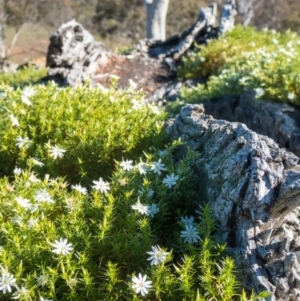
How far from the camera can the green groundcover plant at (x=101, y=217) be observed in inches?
94.1

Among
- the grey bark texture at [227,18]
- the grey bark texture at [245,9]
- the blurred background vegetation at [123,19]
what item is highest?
the grey bark texture at [227,18]

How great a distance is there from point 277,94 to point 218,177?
2.92 metres

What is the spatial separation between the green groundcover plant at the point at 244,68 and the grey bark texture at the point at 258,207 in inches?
102

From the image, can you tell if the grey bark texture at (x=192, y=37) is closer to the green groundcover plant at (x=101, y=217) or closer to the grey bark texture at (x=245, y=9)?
the green groundcover plant at (x=101, y=217)

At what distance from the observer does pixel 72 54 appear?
7.79 metres

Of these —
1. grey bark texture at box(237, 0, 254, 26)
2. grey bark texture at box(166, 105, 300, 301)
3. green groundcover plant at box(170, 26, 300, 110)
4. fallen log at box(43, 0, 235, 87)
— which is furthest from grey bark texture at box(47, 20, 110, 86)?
grey bark texture at box(237, 0, 254, 26)

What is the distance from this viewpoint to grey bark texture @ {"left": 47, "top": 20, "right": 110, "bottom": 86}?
7578 millimetres

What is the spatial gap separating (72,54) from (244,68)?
275cm

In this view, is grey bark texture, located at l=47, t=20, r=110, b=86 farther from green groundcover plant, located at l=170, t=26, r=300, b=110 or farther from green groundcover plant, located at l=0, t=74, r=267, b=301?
green groundcover plant, located at l=0, t=74, r=267, b=301

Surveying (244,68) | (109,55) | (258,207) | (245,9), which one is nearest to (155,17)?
(109,55)

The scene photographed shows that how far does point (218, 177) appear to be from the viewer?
2936mm

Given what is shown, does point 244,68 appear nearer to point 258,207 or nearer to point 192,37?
point 192,37

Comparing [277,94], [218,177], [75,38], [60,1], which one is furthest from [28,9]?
[218,177]

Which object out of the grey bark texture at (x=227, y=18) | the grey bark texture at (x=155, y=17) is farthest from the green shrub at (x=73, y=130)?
the grey bark texture at (x=155, y=17)
